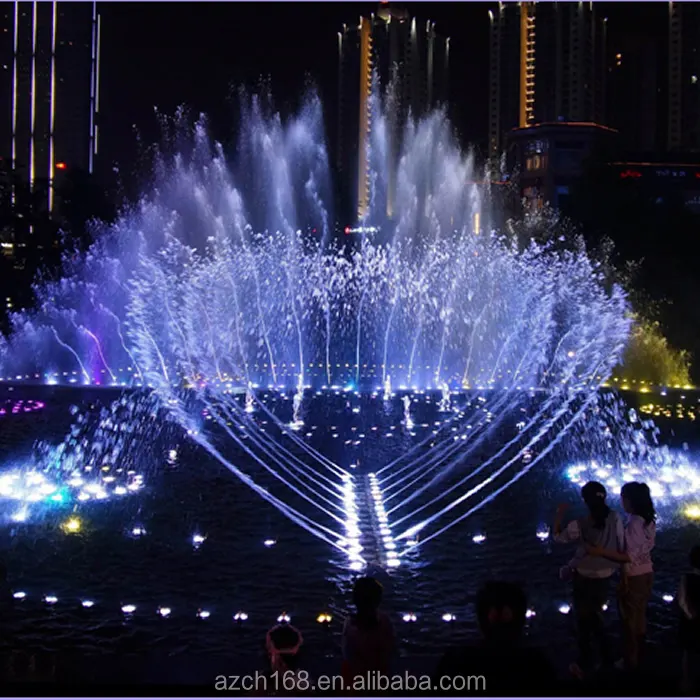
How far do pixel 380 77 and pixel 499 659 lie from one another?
68.4 meters

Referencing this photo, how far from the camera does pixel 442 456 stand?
49.5 feet

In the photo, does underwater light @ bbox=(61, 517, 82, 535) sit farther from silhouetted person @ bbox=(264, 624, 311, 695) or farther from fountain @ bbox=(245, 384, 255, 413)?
fountain @ bbox=(245, 384, 255, 413)

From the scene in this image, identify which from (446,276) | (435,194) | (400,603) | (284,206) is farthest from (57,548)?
(435,194)

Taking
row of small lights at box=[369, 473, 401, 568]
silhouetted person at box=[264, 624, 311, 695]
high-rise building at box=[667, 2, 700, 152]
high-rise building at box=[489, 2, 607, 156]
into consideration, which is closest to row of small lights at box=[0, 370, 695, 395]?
row of small lights at box=[369, 473, 401, 568]

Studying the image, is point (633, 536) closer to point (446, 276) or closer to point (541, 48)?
point (446, 276)

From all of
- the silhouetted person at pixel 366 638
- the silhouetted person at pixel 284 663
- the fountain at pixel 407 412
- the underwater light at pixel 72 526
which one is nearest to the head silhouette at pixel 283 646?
the silhouetted person at pixel 284 663

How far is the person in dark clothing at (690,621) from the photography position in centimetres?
509

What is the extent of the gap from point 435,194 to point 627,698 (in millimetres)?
50400

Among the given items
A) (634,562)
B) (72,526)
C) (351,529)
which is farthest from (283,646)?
(72,526)

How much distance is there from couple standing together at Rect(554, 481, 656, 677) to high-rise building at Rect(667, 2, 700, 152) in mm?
83329

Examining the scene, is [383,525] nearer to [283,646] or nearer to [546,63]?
[283,646]

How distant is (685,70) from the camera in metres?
82.1

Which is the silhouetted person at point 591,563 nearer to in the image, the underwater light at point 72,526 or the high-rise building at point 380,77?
the underwater light at point 72,526

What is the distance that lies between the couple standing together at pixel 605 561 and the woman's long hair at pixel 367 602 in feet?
5.41
